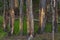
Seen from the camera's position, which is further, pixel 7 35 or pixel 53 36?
pixel 7 35

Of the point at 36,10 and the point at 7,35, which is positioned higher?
the point at 36,10

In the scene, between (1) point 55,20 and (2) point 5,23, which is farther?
(2) point 5,23

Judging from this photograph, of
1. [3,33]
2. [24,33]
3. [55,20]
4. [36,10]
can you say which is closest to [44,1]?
[55,20]

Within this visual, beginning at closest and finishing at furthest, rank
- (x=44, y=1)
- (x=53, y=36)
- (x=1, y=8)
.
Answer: (x=53, y=36) < (x=44, y=1) < (x=1, y=8)

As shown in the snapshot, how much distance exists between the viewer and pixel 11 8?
11078 mm

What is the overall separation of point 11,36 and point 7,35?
0.27 meters

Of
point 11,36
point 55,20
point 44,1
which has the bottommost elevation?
point 11,36

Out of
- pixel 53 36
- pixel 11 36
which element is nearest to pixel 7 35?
pixel 11 36

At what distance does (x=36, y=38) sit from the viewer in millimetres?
9836

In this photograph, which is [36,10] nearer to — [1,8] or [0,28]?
[1,8]

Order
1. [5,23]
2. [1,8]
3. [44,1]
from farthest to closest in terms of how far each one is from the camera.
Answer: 1. [1,8]
2. [5,23]
3. [44,1]

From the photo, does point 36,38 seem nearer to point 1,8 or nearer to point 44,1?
point 44,1

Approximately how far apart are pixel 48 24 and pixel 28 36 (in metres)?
2.46

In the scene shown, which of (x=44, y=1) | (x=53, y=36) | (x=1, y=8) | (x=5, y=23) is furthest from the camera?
(x=1, y=8)
